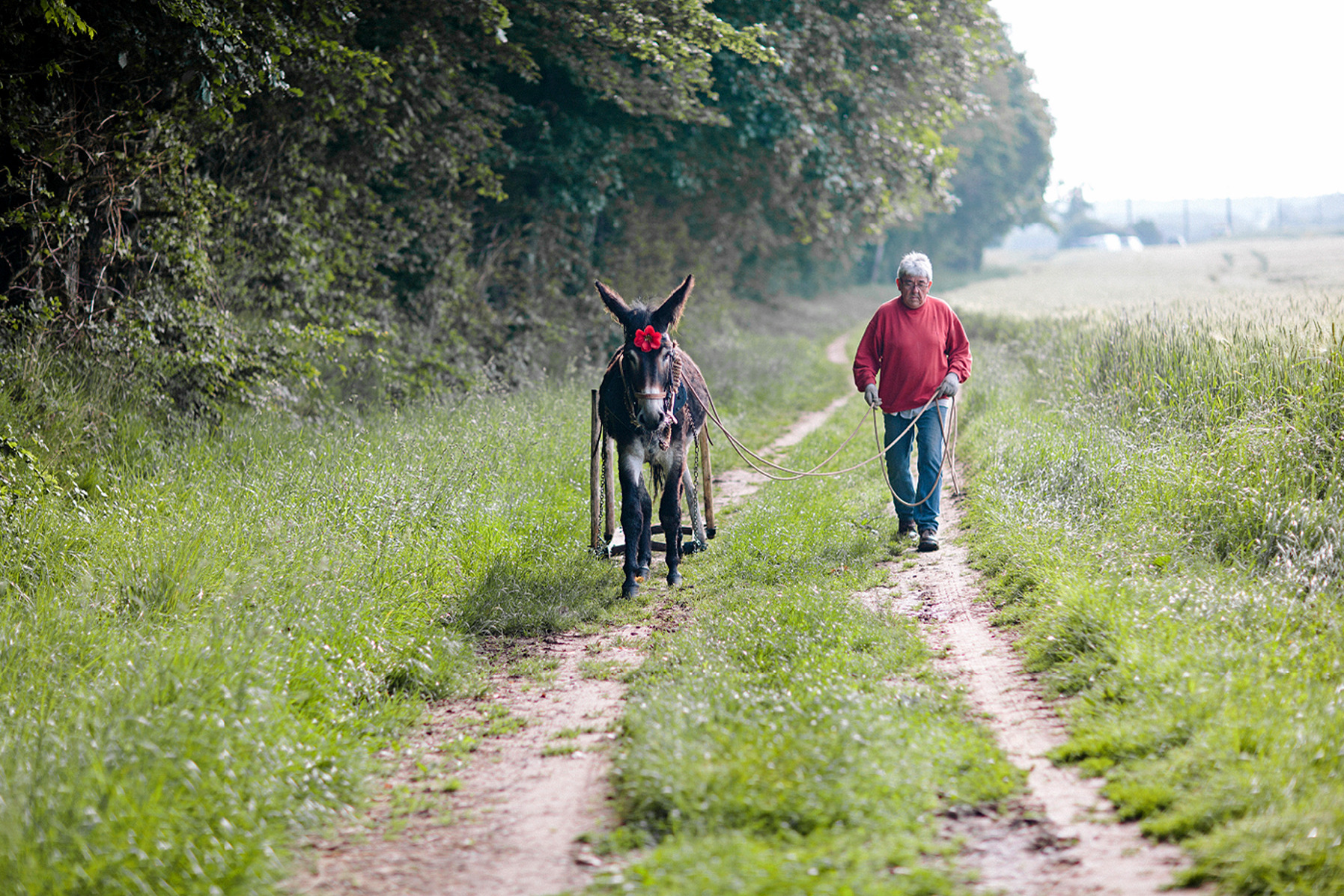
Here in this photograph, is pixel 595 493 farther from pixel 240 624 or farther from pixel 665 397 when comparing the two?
pixel 240 624

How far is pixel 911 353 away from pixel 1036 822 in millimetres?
4737

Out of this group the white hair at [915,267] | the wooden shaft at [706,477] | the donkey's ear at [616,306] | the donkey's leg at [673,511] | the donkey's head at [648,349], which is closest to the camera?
the donkey's head at [648,349]

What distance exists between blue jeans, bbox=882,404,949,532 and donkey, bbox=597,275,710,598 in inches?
72.2

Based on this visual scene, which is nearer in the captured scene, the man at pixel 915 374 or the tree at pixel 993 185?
the man at pixel 915 374

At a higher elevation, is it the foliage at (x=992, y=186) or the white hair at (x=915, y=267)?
the foliage at (x=992, y=186)

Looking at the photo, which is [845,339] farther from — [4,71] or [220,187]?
[4,71]

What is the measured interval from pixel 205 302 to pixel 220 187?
137 cm

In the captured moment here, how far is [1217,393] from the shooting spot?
769 cm

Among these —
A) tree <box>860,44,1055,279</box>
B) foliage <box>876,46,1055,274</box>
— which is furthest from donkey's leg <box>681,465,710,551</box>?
foliage <box>876,46,1055,274</box>

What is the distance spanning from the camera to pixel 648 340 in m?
5.97

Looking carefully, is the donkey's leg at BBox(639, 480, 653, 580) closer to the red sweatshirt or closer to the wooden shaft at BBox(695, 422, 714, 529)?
the wooden shaft at BBox(695, 422, 714, 529)

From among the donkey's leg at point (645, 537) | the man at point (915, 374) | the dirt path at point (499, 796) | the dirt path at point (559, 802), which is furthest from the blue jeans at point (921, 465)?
the dirt path at point (499, 796)

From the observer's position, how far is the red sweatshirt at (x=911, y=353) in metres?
7.47

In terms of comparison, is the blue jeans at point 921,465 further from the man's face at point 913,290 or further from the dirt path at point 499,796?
the dirt path at point 499,796
